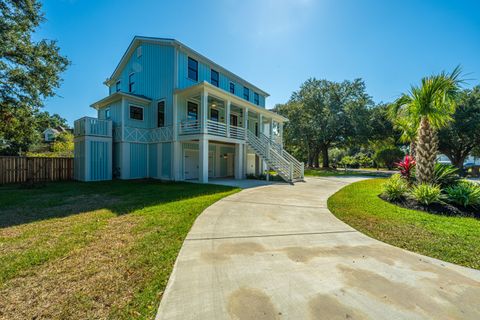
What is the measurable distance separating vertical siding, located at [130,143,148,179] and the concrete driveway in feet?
39.2

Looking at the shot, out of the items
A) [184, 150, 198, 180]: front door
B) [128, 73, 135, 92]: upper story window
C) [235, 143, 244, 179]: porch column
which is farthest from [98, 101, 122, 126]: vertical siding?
[235, 143, 244, 179]: porch column

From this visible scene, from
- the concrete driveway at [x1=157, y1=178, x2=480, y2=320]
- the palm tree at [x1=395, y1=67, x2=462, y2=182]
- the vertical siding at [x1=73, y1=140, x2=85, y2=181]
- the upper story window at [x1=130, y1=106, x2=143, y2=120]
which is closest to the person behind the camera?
the concrete driveway at [x1=157, y1=178, x2=480, y2=320]

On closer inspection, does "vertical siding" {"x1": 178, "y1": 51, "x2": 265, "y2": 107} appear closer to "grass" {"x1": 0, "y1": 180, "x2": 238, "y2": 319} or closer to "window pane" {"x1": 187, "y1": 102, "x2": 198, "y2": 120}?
"window pane" {"x1": 187, "y1": 102, "x2": 198, "y2": 120}

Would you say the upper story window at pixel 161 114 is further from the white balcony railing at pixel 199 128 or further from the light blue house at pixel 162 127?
the white balcony railing at pixel 199 128

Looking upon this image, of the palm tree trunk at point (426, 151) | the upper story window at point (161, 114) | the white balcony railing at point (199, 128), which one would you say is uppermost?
the upper story window at point (161, 114)

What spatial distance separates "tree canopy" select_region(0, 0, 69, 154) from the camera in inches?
441

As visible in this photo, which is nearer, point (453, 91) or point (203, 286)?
point (203, 286)

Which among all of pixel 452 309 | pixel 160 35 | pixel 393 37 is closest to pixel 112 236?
pixel 452 309

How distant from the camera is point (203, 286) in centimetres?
243

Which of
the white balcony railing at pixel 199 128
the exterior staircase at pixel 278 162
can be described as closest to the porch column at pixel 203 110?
the white balcony railing at pixel 199 128

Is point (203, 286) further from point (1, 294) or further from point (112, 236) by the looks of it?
point (112, 236)

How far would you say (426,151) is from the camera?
763 centimetres

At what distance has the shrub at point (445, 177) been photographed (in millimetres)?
7730

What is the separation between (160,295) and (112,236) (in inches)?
91.9
